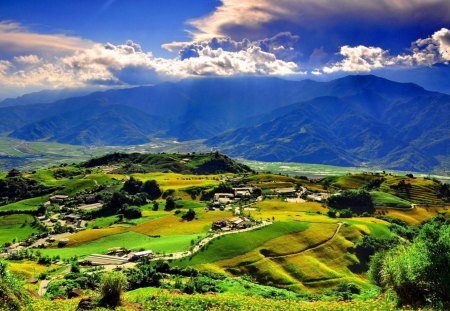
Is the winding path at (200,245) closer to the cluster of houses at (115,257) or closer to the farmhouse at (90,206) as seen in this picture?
the cluster of houses at (115,257)

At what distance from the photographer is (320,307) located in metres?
46.6

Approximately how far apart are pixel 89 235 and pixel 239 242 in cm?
4973

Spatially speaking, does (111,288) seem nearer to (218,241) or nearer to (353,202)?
(218,241)

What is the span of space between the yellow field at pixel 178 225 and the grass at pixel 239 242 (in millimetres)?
18970

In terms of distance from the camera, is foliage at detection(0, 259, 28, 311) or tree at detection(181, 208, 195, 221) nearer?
foliage at detection(0, 259, 28, 311)

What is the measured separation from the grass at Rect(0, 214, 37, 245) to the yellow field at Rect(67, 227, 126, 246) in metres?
23.3

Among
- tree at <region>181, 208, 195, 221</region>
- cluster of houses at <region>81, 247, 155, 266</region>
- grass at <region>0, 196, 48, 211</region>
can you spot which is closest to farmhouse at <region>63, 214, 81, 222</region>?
grass at <region>0, 196, 48, 211</region>

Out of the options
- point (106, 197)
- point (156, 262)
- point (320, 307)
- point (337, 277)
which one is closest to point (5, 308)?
point (320, 307)

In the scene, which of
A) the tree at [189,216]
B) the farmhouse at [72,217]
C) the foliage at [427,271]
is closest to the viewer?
the foliage at [427,271]

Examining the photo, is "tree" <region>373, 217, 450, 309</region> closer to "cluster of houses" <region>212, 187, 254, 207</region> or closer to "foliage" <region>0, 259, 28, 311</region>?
"foliage" <region>0, 259, 28, 311</region>

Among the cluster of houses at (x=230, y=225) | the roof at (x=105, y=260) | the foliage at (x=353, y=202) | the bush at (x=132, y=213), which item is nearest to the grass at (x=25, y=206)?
the bush at (x=132, y=213)

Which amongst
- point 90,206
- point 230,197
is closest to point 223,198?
point 230,197

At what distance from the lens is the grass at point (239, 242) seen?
3447 inches

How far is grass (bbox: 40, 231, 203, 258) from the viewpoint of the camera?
3799 inches
